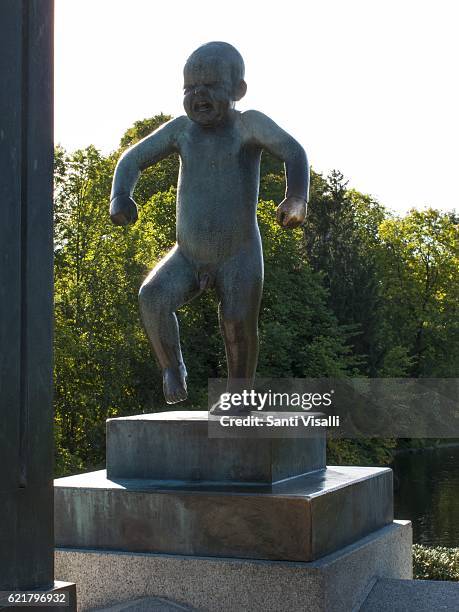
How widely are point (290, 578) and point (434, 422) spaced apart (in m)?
29.5

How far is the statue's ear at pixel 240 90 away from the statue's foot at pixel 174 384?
1.86 m

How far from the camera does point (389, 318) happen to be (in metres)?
39.4

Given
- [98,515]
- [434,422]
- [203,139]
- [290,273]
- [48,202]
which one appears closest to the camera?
[48,202]

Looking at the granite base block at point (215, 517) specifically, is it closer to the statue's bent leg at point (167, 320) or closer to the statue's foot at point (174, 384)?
the statue's foot at point (174, 384)

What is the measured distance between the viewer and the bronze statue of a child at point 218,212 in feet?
20.4

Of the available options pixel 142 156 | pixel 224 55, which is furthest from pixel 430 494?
pixel 224 55

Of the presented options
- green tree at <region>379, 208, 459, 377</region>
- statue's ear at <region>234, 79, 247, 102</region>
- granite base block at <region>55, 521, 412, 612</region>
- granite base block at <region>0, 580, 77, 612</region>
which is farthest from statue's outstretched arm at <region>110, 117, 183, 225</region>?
green tree at <region>379, 208, 459, 377</region>

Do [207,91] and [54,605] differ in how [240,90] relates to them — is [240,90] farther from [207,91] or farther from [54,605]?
[54,605]

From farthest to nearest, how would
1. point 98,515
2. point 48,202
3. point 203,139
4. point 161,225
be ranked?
1. point 161,225
2. point 203,139
3. point 98,515
4. point 48,202

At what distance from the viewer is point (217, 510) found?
5637mm

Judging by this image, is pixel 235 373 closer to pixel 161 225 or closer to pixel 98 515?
pixel 98 515

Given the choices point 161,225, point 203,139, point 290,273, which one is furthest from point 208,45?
point 290,273

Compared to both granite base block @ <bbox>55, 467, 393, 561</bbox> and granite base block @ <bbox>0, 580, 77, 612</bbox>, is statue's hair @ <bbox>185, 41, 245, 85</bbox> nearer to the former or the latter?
granite base block @ <bbox>55, 467, 393, 561</bbox>

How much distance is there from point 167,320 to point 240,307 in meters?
0.50
